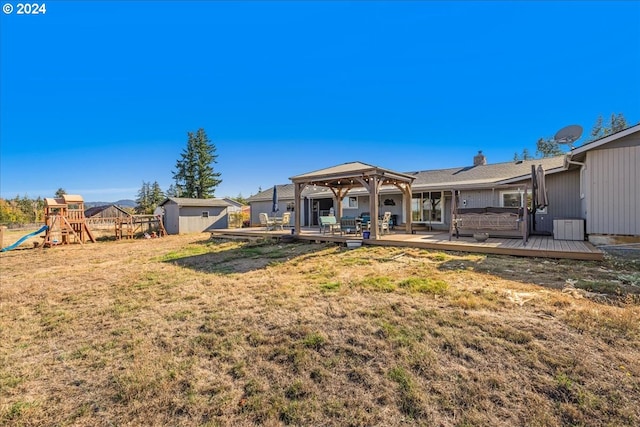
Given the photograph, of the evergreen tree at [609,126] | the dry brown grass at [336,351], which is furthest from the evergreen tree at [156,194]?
the evergreen tree at [609,126]

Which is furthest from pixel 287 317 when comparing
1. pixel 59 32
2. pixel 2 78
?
pixel 2 78

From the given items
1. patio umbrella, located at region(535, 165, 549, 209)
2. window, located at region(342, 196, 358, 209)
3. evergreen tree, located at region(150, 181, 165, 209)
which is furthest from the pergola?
evergreen tree, located at region(150, 181, 165, 209)

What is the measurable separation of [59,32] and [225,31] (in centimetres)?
→ 629

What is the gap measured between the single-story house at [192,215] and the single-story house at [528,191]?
18.7 ft

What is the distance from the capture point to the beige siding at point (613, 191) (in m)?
7.15

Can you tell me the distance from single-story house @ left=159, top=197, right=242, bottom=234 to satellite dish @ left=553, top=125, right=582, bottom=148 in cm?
2087

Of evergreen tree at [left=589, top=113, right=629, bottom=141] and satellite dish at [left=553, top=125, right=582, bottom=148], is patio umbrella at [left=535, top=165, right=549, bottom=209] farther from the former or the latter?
evergreen tree at [left=589, top=113, right=629, bottom=141]

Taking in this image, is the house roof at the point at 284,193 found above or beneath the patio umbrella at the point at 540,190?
above

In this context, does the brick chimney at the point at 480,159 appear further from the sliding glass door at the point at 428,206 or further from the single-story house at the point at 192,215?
the single-story house at the point at 192,215

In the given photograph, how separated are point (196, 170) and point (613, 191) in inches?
1758

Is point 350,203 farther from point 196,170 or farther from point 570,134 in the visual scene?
point 196,170

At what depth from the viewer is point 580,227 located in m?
8.66

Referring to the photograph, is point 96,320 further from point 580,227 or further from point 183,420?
point 580,227

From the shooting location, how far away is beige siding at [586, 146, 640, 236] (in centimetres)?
715
